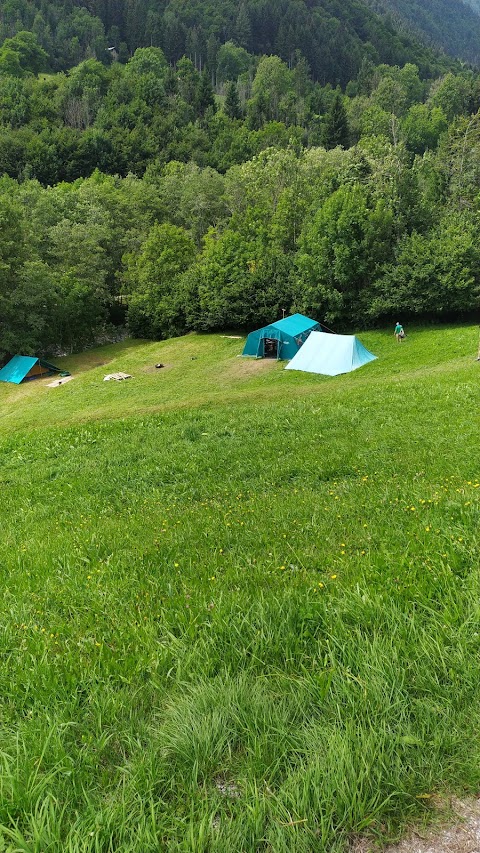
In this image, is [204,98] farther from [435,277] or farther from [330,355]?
[330,355]

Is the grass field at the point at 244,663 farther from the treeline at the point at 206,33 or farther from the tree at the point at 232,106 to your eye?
the treeline at the point at 206,33

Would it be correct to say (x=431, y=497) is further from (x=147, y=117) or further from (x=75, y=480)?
(x=147, y=117)

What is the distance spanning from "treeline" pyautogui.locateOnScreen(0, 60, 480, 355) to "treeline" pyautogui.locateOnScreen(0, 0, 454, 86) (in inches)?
5044

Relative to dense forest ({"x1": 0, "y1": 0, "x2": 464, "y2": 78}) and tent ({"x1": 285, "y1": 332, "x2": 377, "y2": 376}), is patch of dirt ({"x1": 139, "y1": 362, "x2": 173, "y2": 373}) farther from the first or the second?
dense forest ({"x1": 0, "y1": 0, "x2": 464, "y2": 78})

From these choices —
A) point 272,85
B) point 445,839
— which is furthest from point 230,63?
point 445,839

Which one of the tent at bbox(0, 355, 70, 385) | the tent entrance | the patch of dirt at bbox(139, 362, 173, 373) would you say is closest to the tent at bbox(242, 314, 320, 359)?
the tent entrance

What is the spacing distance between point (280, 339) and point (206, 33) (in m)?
186

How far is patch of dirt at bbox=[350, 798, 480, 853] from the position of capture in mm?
1951

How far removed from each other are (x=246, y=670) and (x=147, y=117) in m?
137

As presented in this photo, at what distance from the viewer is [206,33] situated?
167000 mm

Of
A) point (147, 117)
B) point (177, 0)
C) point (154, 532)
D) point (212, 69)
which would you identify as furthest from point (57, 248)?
point (177, 0)

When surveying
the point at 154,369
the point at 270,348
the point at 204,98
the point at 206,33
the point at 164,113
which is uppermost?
the point at 206,33

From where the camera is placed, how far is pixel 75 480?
30.3ft

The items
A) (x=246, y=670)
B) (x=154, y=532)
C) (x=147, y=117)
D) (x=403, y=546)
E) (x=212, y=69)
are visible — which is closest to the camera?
(x=246, y=670)
